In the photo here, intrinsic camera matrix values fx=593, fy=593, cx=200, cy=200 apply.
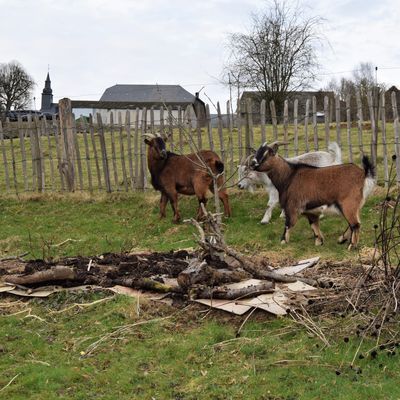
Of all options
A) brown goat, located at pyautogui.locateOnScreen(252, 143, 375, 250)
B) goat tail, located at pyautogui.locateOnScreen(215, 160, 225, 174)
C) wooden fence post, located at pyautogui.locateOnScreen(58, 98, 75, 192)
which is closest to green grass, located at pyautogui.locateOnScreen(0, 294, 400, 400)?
brown goat, located at pyautogui.locateOnScreen(252, 143, 375, 250)

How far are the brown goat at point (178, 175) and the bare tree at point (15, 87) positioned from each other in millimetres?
44002

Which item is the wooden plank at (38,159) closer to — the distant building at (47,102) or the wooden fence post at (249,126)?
the wooden fence post at (249,126)

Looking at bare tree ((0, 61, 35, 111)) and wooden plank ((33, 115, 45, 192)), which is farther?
bare tree ((0, 61, 35, 111))

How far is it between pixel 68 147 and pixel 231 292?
8890 mm

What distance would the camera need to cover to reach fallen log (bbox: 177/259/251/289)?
5.90 meters

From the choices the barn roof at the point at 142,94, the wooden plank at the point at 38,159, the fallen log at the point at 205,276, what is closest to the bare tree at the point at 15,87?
the barn roof at the point at 142,94

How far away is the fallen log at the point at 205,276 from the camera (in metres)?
5.90

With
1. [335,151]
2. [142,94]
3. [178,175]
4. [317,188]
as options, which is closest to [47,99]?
[142,94]

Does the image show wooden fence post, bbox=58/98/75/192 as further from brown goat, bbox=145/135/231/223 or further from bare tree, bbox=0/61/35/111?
bare tree, bbox=0/61/35/111

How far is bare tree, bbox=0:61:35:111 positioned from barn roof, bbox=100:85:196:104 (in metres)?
7.93

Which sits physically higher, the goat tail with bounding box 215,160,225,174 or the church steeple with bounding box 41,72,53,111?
the church steeple with bounding box 41,72,53,111

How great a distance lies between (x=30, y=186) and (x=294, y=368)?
38.7ft

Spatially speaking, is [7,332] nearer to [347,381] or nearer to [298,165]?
[347,381]

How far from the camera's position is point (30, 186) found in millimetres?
14898
